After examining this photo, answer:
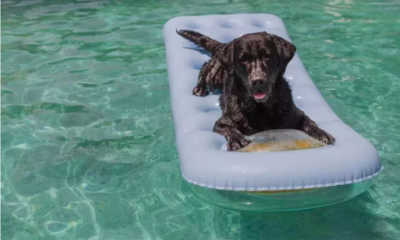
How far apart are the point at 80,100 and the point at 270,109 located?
9.16ft

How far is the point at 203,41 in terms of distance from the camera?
20.4ft

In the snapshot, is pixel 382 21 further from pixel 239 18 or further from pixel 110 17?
pixel 110 17

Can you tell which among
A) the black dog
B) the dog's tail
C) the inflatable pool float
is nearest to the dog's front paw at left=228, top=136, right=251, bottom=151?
the black dog

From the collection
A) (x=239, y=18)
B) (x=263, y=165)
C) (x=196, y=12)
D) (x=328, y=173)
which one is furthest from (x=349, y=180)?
(x=196, y=12)

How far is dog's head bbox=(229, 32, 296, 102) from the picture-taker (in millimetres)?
4344

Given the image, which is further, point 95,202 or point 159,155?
point 159,155

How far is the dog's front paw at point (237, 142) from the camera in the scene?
4.25 metres

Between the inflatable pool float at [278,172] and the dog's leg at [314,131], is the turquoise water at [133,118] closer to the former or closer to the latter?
the inflatable pool float at [278,172]

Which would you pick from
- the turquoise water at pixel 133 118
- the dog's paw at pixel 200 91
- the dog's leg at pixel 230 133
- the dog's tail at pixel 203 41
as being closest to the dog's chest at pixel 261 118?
the dog's leg at pixel 230 133

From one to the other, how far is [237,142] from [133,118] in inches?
82.0

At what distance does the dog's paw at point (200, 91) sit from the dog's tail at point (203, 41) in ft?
2.14

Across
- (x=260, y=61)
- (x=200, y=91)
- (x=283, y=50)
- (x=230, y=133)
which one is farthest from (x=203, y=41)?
(x=230, y=133)

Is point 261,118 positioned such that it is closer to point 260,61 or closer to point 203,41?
point 260,61

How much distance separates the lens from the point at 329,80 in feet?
22.3
